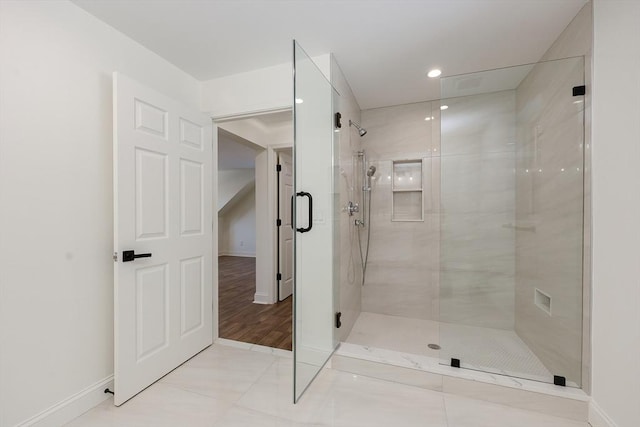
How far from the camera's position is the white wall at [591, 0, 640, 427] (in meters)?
1.19

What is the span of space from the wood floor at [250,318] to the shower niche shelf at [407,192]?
67.9 inches

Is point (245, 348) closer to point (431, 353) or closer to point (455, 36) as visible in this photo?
point (431, 353)

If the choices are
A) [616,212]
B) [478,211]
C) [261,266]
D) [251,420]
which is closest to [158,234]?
[251,420]

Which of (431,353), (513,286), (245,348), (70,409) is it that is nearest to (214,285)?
(245,348)

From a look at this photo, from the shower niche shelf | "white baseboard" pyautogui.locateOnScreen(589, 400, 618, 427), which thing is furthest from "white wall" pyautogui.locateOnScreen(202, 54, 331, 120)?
"white baseboard" pyautogui.locateOnScreen(589, 400, 618, 427)

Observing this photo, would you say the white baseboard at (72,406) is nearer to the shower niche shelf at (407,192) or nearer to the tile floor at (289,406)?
the tile floor at (289,406)

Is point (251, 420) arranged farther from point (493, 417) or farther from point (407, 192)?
point (407, 192)

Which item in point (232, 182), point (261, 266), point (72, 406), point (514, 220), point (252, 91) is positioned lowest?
point (72, 406)

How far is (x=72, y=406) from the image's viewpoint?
1.48 meters

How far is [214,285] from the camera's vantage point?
245cm

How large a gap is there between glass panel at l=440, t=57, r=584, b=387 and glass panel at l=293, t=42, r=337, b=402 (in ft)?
3.15

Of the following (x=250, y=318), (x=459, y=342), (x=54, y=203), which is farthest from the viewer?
(x=250, y=318)

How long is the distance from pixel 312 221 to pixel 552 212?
171 cm

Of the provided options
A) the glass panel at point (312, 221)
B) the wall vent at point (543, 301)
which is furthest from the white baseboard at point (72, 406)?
the wall vent at point (543, 301)
